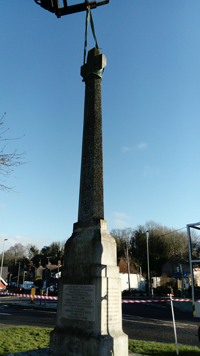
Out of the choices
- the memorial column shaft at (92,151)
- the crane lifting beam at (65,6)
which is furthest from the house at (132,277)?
the crane lifting beam at (65,6)

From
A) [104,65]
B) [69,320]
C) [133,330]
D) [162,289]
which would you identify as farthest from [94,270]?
[162,289]

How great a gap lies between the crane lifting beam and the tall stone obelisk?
2658mm

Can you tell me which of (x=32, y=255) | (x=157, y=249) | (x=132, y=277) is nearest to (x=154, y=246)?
(x=157, y=249)

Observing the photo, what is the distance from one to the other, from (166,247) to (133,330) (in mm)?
46571

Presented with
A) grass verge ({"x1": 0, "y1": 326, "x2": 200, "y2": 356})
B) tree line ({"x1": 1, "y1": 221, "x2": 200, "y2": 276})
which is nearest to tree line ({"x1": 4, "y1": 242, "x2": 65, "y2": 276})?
tree line ({"x1": 1, "y1": 221, "x2": 200, "y2": 276})

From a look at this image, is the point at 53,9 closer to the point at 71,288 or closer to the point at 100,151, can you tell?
the point at 100,151

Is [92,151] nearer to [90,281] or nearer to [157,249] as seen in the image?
[90,281]

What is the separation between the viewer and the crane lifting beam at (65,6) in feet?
20.1

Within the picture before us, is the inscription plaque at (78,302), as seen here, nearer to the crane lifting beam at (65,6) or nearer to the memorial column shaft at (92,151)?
the memorial column shaft at (92,151)

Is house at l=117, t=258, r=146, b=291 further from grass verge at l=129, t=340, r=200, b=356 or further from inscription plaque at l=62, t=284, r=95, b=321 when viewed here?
inscription plaque at l=62, t=284, r=95, b=321

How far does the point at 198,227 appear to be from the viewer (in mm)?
8117

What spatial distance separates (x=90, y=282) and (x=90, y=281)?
0.02m

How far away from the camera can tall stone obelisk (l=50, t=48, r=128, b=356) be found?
4.60 meters

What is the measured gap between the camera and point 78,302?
495 centimetres
